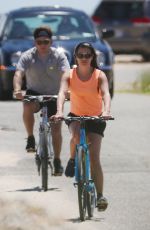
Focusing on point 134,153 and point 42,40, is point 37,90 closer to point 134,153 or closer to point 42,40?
point 42,40

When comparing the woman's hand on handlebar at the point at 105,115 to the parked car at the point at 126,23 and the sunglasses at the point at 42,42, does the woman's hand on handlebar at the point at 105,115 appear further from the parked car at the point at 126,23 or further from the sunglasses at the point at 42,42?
the parked car at the point at 126,23

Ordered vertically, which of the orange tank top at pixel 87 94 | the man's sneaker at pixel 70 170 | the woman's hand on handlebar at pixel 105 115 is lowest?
the man's sneaker at pixel 70 170

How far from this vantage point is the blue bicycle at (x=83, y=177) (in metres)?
10.1

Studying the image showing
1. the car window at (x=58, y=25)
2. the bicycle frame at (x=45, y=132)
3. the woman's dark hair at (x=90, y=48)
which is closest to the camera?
the woman's dark hair at (x=90, y=48)

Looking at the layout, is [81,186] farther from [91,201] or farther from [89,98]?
[89,98]

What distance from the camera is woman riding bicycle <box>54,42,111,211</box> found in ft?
34.4

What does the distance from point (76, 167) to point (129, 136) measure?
675cm

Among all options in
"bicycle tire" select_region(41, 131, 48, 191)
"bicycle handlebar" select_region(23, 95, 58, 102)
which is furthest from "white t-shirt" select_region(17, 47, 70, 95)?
"bicycle tire" select_region(41, 131, 48, 191)

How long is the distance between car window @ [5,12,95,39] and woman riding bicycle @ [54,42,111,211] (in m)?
11.1

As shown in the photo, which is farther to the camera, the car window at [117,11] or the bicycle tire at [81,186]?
the car window at [117,11]

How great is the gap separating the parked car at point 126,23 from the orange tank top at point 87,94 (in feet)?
78.8

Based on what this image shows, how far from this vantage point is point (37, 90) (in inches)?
513

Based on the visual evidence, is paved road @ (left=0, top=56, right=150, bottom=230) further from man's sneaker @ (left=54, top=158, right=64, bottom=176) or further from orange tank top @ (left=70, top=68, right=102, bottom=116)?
orange tank top @ (left=70, top=68, right=102, bottom=116)

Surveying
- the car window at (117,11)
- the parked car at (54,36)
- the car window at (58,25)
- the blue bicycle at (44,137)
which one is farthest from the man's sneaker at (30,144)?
the car window at (117,11)
